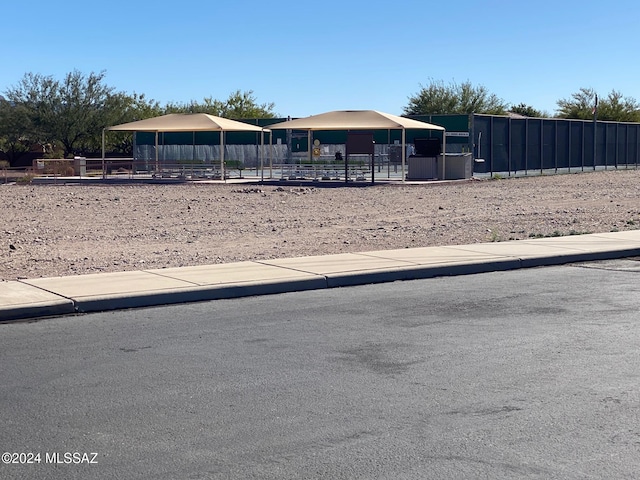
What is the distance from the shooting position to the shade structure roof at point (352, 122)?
4141cm

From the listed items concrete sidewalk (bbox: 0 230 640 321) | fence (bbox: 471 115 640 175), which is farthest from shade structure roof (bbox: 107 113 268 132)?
concrete sidewalk (bbox: 0 230 640 321)

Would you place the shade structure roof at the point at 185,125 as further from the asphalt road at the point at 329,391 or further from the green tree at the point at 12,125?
the asphalt road at the point at 329,391

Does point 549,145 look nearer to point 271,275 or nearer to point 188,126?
point 188,126

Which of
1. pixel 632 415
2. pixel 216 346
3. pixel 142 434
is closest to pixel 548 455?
pixel 632 415

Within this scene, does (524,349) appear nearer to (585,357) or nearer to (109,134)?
(585,357)

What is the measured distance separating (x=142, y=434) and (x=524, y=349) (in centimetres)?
395

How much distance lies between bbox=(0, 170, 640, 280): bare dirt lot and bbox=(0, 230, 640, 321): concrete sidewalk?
49.8 inches

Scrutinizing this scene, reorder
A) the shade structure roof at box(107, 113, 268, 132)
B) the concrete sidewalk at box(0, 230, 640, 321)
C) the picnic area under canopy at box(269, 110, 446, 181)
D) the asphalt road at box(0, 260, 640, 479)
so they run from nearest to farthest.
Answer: the asphalt road at box(0, 260, 640, 479) < the concrete sidewalk at box(0, 230, 640, 321) < the picnic area under canopy at box(269, 110, 446, 181) < the shade structure roof at box(107, 113, 268, 132)

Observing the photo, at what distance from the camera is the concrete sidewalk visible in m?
11.0

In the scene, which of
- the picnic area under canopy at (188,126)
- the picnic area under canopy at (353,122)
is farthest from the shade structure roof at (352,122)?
the picnic area under canopy at (188,126)

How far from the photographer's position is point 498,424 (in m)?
6.48

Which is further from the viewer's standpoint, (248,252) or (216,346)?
(248,252)

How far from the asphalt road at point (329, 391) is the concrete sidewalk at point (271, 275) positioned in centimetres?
38

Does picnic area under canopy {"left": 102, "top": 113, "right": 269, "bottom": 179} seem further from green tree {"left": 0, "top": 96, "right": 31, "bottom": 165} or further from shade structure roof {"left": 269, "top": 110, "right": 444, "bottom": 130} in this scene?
green tree {"left": 0, "top": 96, "right": 31, "bottom": 165}
